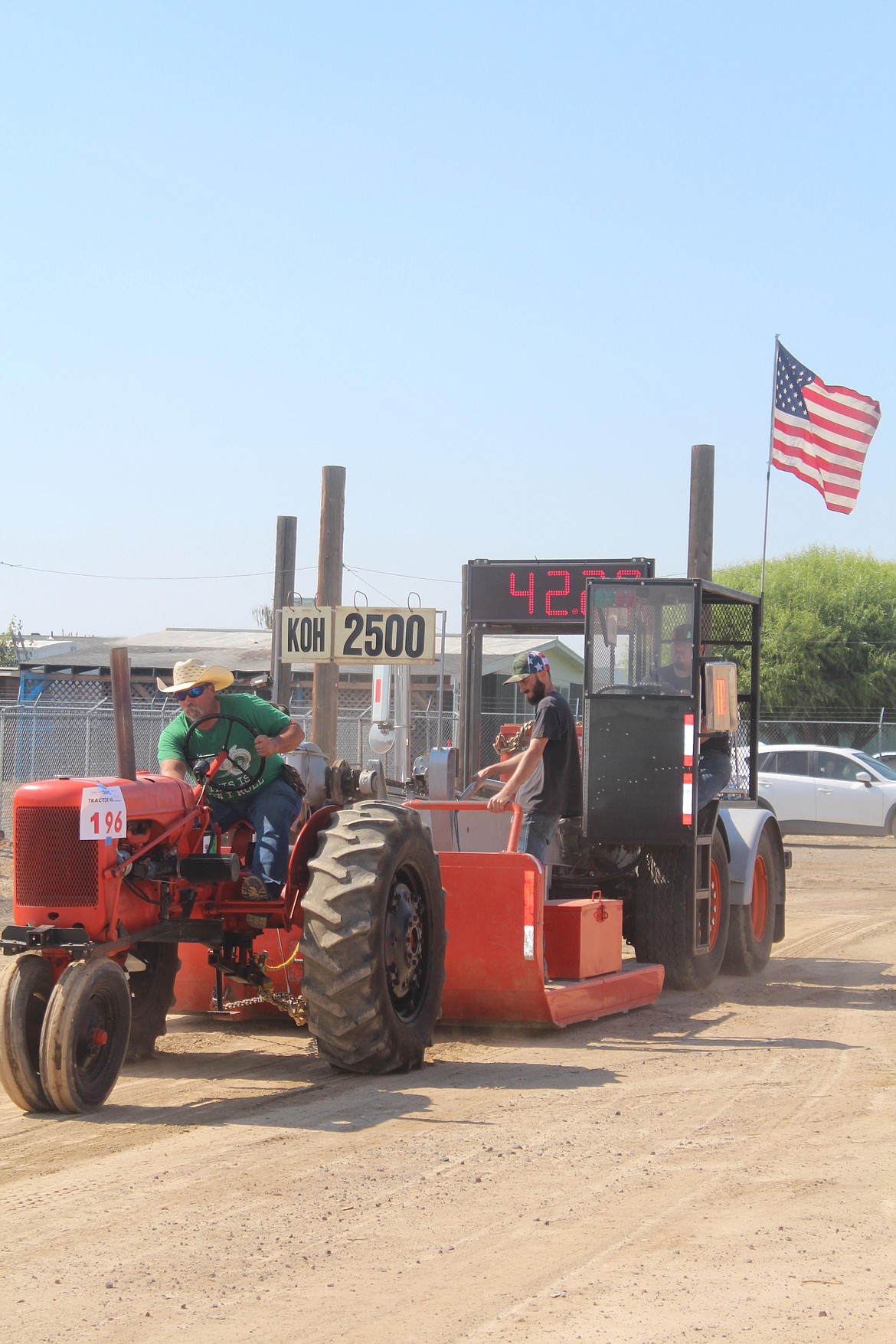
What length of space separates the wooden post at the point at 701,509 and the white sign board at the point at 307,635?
4.93m

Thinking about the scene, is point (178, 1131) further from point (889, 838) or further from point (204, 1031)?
point (889, 838)

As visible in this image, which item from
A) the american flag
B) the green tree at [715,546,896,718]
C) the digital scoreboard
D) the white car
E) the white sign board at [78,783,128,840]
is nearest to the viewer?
the white sign board at [78,783,128,840]

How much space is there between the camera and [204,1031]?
8.61 meters

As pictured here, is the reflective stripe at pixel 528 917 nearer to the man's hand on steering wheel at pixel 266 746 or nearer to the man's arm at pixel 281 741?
the man's arm at pixel 281 741

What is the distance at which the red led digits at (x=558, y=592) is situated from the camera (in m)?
12.1

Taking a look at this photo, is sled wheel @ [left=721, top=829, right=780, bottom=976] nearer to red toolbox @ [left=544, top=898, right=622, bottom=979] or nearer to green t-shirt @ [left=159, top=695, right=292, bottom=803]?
red toolbox @ [left=544, top=898, right=622, bottom=979]

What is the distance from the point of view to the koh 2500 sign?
14.4 meters

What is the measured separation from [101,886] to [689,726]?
459 cm

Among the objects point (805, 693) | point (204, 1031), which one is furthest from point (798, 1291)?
point (805, 693)

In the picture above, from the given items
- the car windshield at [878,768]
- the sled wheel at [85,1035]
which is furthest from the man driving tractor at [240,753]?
the car windshield at [878,768]

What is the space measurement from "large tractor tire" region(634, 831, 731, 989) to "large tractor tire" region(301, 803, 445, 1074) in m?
2.89

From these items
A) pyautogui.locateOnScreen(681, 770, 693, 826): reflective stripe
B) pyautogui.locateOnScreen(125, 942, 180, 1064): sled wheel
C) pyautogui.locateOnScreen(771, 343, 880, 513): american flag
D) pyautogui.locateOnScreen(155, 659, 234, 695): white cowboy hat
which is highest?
pyautogui.locateOnScreen(771, 343, 880, 513): american flag

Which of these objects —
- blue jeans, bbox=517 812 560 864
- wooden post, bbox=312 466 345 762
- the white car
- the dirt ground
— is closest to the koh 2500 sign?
wooden post, bbox=312 466 345 762

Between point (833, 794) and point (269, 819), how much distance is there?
711 inches
